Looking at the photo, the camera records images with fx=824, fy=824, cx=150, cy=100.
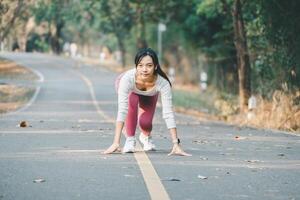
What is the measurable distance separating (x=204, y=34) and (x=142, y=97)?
33176mm

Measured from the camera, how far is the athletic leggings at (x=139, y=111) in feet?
37.2

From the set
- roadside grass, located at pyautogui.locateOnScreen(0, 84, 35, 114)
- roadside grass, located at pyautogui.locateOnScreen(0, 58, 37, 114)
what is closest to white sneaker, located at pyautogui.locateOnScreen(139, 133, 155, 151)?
roadside grass, located at pyautogui.locateOnScreen(0, 58, 37, 114)

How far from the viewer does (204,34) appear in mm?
44375

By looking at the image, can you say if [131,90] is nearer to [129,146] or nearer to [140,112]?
[140,112]

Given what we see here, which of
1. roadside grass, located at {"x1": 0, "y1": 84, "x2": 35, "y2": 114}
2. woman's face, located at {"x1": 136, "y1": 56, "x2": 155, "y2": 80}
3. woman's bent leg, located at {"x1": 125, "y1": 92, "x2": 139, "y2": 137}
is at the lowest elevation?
roadside grass, located at {"x1": 0, "y1": 84, "x2": 35, "y2": 114}

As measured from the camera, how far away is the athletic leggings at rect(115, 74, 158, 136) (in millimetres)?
11352

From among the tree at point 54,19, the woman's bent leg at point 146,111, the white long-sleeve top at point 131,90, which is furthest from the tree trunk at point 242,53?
the tree at point 54,19

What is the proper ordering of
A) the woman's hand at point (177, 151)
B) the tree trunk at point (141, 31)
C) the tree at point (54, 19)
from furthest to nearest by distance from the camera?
the tree at point (54, 19), the tree trunk at point (141, 31), the woman's hand at point (177, 151)

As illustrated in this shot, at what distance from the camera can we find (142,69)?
35.7 feet

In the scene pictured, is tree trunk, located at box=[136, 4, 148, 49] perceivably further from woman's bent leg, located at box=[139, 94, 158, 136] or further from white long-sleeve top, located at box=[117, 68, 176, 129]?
white long-sleeve top, located at box=[117, 68, 176, 129]

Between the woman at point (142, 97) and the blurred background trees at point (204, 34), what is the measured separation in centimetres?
989

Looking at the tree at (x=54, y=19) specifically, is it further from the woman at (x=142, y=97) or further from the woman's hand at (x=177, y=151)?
the woman's hand at (x=177, y=151)

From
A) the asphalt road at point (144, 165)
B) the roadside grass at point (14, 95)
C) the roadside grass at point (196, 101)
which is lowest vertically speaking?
the roadside grass at point (196, 101)

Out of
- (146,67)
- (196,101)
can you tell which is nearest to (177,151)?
(146,67)
